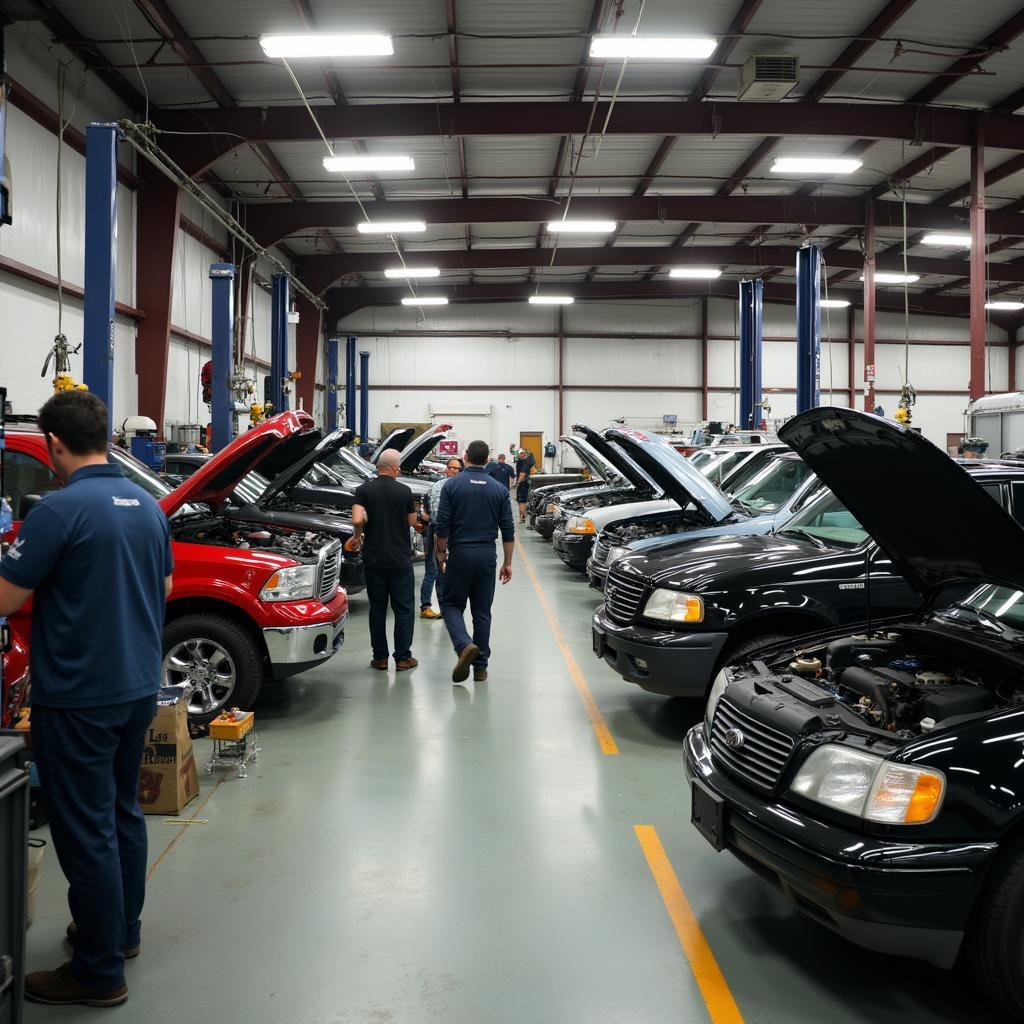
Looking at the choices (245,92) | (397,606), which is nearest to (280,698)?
(397,606)

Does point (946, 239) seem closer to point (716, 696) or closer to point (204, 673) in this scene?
point (204, 673)

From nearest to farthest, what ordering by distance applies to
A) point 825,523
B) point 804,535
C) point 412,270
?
point 804,535, point 825,523, point 412,270

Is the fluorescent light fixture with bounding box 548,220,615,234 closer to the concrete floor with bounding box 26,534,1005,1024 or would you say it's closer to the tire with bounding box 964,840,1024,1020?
the concrete floor with bounding box 26,534,1005,1024

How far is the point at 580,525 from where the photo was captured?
11.5 meters

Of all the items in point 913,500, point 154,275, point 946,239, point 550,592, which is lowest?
point 550,592

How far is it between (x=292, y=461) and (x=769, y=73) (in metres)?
9.39

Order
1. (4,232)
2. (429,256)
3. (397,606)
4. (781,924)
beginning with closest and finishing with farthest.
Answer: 1. (781,924)
2. (397,606)
3. (4,232)
4. (429,256)

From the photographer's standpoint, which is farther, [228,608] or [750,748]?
[228,608]

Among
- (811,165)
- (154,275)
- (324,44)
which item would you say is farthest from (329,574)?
(811,165)

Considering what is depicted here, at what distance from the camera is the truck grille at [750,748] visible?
9.52 ft

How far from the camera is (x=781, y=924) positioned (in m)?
3.30

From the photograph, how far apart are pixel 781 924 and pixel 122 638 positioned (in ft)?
8.16

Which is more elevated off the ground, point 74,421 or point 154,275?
point 154,275

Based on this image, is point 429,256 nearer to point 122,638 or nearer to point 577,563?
point 577,563
